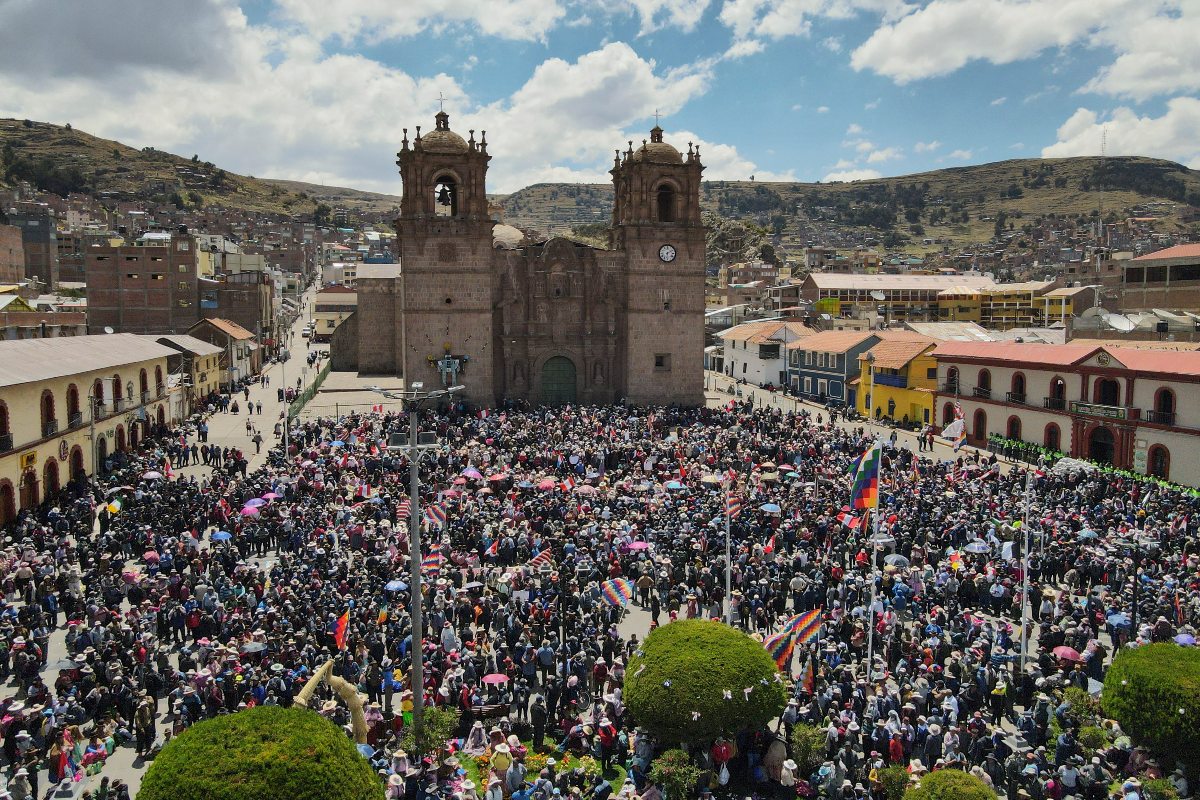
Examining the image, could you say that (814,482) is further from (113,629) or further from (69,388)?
(69,388)

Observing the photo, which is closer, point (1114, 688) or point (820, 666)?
point (1114, 688)

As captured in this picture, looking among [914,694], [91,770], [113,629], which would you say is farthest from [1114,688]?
[113,629]

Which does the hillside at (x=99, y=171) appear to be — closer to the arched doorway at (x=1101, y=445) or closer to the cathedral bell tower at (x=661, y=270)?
the cathedral bell tower at (x=661, y=270)

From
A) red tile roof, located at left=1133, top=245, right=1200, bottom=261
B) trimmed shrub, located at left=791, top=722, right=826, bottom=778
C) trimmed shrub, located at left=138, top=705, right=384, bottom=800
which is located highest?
red tile roof, located at left=1133, top=245, right=1200, bottom=261

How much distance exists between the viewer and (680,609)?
21203mm

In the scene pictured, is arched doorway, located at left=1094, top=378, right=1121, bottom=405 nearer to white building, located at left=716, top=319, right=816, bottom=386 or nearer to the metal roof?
white building, located at left=716, top=319, right=816, bottom=386

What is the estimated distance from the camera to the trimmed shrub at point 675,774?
12.6m

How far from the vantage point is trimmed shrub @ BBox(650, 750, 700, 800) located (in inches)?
498

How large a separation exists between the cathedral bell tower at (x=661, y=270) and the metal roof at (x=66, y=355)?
25124mm

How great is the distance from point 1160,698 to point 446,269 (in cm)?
4072

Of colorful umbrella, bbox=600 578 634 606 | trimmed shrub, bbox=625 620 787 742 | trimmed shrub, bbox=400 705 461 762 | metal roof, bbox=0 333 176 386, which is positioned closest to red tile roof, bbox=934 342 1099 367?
colorful umbrella, bbox=600 578 634 606

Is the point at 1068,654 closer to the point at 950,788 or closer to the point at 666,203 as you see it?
the point at 950,788

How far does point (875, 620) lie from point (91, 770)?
47.1 feet

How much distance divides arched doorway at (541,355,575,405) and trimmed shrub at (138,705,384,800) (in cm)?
4184
